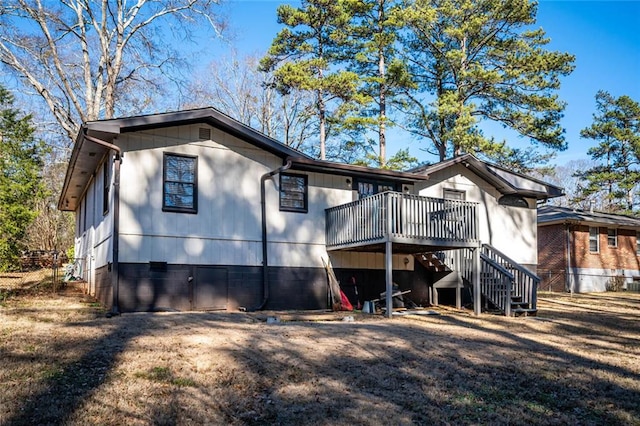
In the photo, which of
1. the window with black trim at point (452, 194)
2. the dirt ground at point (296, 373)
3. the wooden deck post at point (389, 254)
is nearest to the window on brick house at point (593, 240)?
the window with black trim at point (452, 194)

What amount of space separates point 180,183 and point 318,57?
1656 cm

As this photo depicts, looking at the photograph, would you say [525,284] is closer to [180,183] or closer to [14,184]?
[180,183]

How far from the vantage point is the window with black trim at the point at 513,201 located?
20.9m

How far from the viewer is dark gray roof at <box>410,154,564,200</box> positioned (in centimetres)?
1911

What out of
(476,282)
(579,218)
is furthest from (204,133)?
(579,218)

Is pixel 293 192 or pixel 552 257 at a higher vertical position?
pixel 293 192

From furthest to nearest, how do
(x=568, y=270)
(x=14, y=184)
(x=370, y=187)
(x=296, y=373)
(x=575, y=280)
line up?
1. (x=575, y=280)
2. (x=568, y=270)
3. (x=14, y=184)
4. (x=370, y=187)
5. (x=296, y=373)

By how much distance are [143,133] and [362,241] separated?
6.03 metres

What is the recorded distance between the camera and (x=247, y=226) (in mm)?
15023

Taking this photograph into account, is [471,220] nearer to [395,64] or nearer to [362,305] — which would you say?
[362,305]

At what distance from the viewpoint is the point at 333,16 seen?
92.4 feet

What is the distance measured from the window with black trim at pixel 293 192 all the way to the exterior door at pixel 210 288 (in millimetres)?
2575

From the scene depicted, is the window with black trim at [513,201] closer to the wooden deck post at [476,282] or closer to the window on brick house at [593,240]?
the wooden deck post at [476,282]

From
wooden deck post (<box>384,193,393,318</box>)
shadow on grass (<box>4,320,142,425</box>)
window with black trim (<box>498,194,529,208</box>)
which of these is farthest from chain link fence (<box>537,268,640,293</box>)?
shadow on grass (<box>4,320,142,425</box>)
